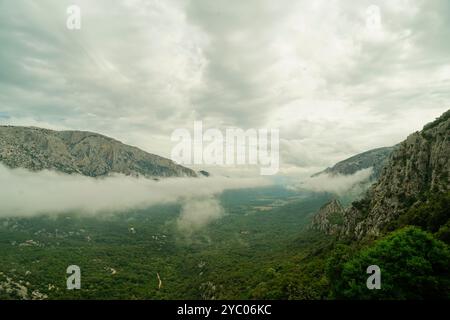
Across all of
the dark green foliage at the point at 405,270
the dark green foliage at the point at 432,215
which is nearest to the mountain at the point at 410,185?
the dark green foliage at the point at 432,215

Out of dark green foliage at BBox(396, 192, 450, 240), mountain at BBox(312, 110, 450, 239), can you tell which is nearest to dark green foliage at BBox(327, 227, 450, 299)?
dark green foliage at BBox(396, 192, 450, 240)

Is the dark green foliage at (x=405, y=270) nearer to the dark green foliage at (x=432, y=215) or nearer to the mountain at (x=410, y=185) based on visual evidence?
the dark green foliage at (x=432, y=215)

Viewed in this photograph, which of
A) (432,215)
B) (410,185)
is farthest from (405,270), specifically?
(410,185)

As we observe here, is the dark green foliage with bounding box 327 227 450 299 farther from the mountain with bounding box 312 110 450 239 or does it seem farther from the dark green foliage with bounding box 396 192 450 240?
the mountain with bounding box 312 110 450 239

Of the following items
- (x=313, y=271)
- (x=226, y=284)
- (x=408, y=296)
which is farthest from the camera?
(x=226, y=284)
